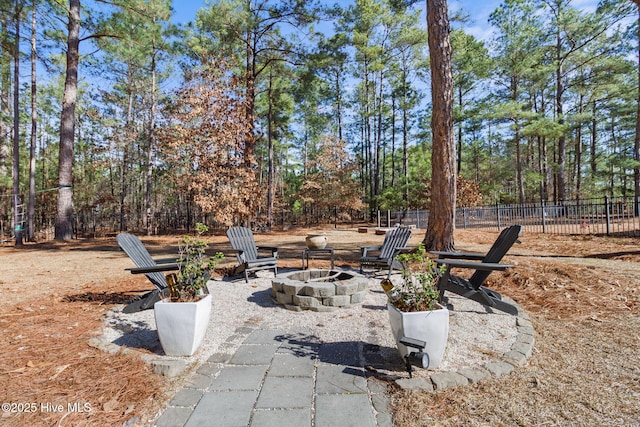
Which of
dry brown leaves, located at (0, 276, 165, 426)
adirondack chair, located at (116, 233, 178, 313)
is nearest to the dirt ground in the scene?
dry brown leaves, located at (0, 276, 165, 426)

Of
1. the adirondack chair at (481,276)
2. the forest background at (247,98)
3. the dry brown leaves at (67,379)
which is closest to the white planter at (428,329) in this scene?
the adirondack chair at (481,276)

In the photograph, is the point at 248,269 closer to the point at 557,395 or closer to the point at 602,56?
the point at 557,395

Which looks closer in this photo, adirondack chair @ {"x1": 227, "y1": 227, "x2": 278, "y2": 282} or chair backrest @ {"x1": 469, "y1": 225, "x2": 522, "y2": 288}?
chair backrest @ {"x1": 469, "y1": 225, "x2": 522, "y2": 288}

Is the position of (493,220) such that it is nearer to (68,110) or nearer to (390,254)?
(390,254)

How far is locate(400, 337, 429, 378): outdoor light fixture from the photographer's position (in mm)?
1775

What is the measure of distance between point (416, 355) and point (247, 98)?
11.8 m

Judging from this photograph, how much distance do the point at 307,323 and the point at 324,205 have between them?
1619 cm

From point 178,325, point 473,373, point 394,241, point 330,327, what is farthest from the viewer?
point 394,241

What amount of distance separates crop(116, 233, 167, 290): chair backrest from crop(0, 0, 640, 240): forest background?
7.71 metres

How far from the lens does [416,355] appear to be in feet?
5.94

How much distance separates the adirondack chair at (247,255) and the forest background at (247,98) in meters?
6.60

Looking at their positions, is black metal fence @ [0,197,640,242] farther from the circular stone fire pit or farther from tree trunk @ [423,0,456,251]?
the circular stone fire pit

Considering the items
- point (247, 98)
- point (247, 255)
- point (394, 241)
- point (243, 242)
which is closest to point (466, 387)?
point (394, 241)

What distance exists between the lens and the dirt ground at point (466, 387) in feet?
5.07
